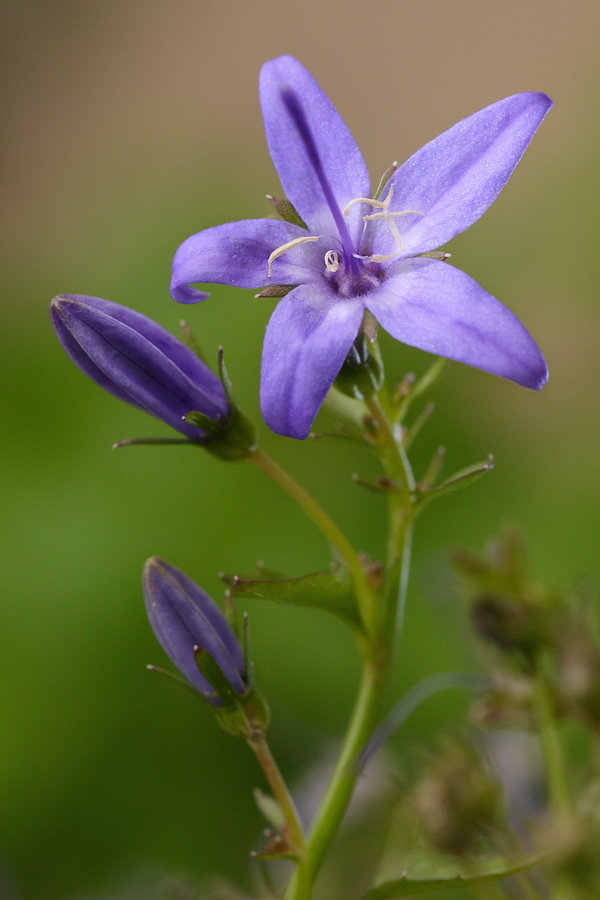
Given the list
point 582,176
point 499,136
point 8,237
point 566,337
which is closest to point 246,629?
point 499,136

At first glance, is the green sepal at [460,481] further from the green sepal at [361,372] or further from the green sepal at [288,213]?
the green sepal at [288,213]

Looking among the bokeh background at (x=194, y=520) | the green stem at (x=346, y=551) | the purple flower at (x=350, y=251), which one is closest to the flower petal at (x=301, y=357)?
the purple flower at (x=350, y=251)

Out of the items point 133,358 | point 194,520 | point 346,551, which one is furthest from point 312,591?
point 194,520

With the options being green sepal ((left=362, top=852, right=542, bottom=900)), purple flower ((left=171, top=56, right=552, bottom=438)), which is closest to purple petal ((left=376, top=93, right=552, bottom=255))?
purple flower ((left=171, top=56, right=552, bottom=438))

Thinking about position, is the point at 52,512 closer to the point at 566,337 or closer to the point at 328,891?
the point at 328,891

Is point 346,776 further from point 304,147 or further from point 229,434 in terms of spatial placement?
point 304,147

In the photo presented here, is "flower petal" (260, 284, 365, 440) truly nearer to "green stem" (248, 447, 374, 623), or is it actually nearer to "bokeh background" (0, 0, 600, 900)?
"green stem" (248, 447, 374, 623)
